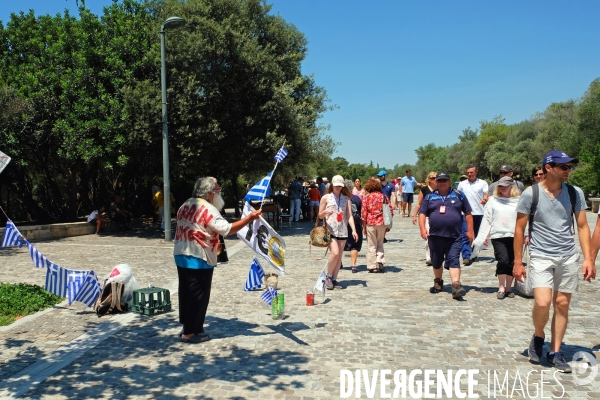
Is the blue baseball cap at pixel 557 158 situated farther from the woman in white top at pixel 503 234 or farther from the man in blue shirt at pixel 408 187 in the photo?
the man in blue shirt at pixel 408 187

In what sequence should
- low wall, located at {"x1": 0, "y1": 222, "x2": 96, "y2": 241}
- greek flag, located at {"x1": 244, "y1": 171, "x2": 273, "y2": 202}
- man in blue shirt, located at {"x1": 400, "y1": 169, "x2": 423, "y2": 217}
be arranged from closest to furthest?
greek flag, located at {"x1": 244, "y1": 171, "x2": 273, "y2": 202} < low wall, located at {"x1": 0, "y1": 222, "x2": 96, "y2": 241} < man in blue shirt, located at {"x1": 400, "y1": 169, "x2": 423, "y2": 217}

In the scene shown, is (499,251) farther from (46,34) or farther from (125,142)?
(46,34)

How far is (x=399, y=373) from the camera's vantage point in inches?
Result: 191

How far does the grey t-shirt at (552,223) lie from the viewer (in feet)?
16.1

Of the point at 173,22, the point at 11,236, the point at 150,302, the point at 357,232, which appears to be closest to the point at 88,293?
the point at 150,302

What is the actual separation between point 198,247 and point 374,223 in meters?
4.81

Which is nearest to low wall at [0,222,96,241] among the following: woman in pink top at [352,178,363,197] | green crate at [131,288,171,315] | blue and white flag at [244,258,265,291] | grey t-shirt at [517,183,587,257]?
woman in pink top at [352,178,363,197]

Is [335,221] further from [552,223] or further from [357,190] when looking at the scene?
[357,190]

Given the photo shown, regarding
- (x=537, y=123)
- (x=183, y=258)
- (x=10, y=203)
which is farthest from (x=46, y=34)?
(x=537, y=123)

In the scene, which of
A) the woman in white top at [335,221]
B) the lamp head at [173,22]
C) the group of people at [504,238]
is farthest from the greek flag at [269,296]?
the lamp head at [173,22]

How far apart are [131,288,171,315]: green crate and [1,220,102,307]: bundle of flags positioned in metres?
0.61

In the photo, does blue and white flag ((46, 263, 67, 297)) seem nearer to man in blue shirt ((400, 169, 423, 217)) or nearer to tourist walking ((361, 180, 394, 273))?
tourist walking ((361, 180, 394, 273))

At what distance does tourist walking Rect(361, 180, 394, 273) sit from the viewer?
9898 millimetres

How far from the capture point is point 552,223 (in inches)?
195
